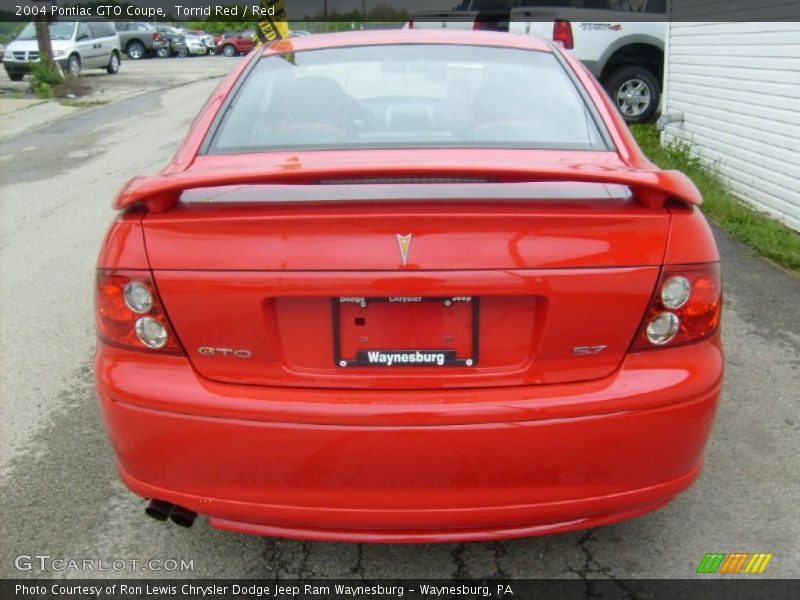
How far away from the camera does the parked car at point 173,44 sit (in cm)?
4016

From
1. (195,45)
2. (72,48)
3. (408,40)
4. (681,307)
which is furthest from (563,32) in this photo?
(195,45)

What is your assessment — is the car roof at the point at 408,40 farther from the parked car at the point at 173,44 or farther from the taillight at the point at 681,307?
the parked car at the point at 173,44

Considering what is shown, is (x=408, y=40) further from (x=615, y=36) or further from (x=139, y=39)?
(x=139, y=39)

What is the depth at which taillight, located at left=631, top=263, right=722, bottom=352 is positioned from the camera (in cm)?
219

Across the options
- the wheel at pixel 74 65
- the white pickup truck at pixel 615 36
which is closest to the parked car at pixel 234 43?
the wheel at pixel 74 65

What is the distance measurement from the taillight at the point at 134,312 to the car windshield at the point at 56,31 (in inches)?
846

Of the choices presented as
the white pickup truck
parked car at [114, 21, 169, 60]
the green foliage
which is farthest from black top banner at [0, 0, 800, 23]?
parked car at [114, 21, 169, 60]

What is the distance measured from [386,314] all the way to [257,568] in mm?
1106

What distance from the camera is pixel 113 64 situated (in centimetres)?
2327

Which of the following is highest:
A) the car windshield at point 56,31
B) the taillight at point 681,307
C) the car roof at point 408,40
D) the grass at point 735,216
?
the car windshield at point 56,31

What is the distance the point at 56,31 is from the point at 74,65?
1515 millimetres

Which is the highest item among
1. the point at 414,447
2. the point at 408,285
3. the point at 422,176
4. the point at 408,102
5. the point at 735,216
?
the point at 408,102

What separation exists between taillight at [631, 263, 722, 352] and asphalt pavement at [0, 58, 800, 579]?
2.93 ft

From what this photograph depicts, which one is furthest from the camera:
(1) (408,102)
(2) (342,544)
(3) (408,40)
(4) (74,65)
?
(4) (74,65)
